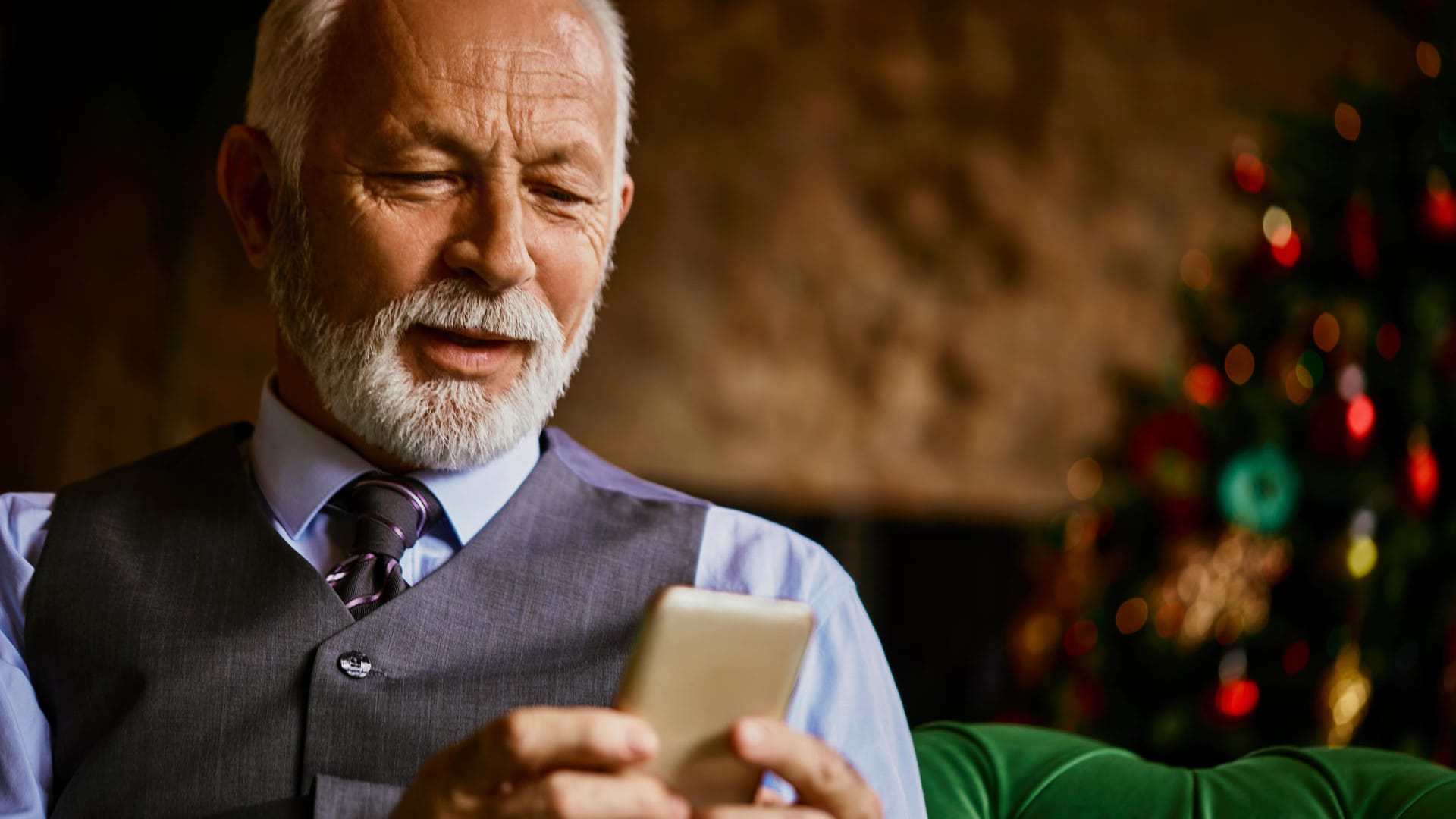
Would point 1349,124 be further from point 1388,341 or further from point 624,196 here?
point 624,196

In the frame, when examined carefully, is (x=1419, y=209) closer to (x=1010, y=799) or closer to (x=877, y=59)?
(x=1010, y=799)

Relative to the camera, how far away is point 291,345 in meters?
1.35

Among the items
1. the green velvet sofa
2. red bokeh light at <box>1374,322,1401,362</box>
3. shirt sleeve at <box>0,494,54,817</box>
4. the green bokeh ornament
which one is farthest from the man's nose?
red bokeh light at <box>1374,322,1401,362</box>

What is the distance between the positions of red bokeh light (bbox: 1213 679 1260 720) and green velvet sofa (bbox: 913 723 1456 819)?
3.19 ft

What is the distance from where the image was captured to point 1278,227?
7.14 ft

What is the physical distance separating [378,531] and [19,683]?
34 cm

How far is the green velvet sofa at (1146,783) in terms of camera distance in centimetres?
108

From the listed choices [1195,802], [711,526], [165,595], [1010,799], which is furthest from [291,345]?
[1195,802]

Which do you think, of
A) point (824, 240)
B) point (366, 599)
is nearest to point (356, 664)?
point (366, 599)

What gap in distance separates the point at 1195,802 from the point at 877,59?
11.3 feet

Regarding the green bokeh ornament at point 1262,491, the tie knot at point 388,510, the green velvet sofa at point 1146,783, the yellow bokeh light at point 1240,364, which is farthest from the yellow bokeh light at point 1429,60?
the tie knot at point 388,510

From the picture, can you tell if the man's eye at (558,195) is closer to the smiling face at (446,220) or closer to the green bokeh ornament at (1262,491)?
the smiling face at (446,220)

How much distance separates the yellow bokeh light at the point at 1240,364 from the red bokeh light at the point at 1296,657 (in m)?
0.45

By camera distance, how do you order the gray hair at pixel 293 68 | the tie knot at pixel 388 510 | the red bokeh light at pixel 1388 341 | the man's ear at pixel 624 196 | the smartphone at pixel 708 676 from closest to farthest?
1. the smartphone at pixel 708 676
2. the tie knot at pixel 388 510
3. the gray hair at pixel 293 68
4. the man's ear at pixel 624 196
5. the red bokeh light at pixel 1388 341
